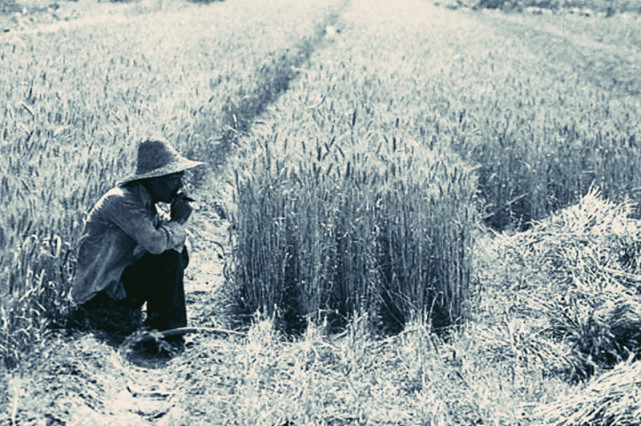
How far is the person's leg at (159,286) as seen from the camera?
3.38m

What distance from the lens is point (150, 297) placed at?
3.44 metres

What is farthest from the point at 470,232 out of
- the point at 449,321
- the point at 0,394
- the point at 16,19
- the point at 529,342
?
the point at 16,19

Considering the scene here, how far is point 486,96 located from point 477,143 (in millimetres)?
1838

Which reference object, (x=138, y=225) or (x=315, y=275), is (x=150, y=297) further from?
(x=315, y=275)

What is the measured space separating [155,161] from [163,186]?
0.13 m

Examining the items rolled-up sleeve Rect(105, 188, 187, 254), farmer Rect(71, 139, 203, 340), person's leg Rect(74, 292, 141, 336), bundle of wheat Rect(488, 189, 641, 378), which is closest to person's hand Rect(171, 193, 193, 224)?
farmer Rect(71, 139, 203, 340)

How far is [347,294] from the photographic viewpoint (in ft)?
12.5

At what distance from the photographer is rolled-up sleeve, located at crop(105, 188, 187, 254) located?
322 cm

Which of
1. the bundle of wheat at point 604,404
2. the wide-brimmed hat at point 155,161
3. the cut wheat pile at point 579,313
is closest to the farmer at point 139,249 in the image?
the wide-brimmed hat at point 155,161

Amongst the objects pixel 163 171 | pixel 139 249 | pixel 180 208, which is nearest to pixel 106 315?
pixel 139 249

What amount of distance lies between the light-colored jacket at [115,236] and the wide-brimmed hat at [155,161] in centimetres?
9

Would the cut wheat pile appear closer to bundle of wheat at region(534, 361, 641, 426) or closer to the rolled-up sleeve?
bundle of wheat at region(534, 361, 641, 426)

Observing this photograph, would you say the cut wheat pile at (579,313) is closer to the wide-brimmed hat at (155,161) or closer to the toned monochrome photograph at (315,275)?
the toned monochrome photograph at (315,275)

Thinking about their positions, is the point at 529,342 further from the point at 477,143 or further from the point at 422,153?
the point at 477,143
